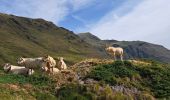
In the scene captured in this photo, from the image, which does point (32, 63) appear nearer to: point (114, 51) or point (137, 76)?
point (137, 76)

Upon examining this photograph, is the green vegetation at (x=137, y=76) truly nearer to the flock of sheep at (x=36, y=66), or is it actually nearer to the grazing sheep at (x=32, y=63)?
the flock of sheep at (x=36, y=66)

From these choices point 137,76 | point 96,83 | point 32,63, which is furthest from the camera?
point 32,63

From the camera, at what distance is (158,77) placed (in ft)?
123

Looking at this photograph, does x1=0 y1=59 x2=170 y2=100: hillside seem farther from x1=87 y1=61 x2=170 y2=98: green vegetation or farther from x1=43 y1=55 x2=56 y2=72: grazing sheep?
x1=43 y1=55 x2=56 y2=72: grazing sheep

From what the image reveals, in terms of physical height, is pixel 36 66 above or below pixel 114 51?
below

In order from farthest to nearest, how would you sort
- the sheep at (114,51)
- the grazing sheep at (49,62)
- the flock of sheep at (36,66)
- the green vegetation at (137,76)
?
1. the sheep at (114,51)
2. the flock of sheep at (36,66)
3. the grazing sheep at (49,62)
4. the green vegetation at (137,76)

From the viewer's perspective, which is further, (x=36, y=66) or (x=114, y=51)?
(x=114, y=51)

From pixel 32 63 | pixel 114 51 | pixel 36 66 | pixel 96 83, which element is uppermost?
pixel 114 51

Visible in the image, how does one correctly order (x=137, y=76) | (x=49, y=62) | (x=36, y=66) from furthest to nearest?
(x=36, y=66)
(x=137, y=76)
(x=49, y=62)

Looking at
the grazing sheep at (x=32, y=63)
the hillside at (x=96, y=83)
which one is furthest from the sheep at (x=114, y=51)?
the grazing sheep at (x=32, y=63)

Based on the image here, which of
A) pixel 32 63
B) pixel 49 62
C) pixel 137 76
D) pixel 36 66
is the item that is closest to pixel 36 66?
pixel 36 66

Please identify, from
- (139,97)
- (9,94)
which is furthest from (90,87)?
(9,94)

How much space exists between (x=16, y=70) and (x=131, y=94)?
10656 mm

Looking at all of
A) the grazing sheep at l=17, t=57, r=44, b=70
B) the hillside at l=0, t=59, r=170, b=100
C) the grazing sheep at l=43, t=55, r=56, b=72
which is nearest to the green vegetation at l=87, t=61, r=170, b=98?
the hillside at l=0, t=59, r=170, b=100
